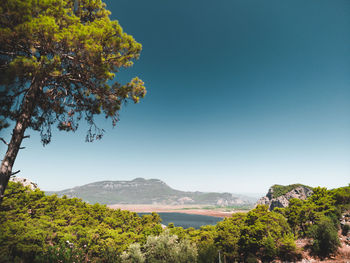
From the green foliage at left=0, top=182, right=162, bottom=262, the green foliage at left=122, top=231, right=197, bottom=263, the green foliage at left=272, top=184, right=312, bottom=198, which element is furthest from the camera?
the green foliage at left=272, top=184, right=312, bottom=198

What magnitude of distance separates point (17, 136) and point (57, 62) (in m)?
3.60

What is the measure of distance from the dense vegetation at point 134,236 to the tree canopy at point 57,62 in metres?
13.1

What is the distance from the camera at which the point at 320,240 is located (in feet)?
86.1

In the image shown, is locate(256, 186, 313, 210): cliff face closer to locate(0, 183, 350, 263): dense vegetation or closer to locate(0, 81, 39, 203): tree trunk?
locate(0, 183, 350, 263): dense vegetation

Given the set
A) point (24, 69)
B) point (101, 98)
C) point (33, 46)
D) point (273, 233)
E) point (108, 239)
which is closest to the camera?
point (24, 69)

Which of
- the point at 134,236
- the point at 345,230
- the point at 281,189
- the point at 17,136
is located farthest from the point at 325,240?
the point at 281,189

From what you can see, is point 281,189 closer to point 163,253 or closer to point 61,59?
point 163,253

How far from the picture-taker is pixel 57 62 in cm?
711

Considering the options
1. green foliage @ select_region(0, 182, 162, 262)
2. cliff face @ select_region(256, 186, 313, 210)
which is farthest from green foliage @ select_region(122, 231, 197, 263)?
cliff face @ select_region(256, 186, 313, 210)

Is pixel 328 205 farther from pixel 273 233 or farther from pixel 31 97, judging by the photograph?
pixel 31 97

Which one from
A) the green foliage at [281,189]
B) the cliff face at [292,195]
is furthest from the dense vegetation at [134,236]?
the green foliage at [281,189]

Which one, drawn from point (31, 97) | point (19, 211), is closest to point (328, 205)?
point (31, 97)

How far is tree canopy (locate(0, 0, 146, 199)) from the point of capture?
6289 mm

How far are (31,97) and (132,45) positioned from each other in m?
5.53
